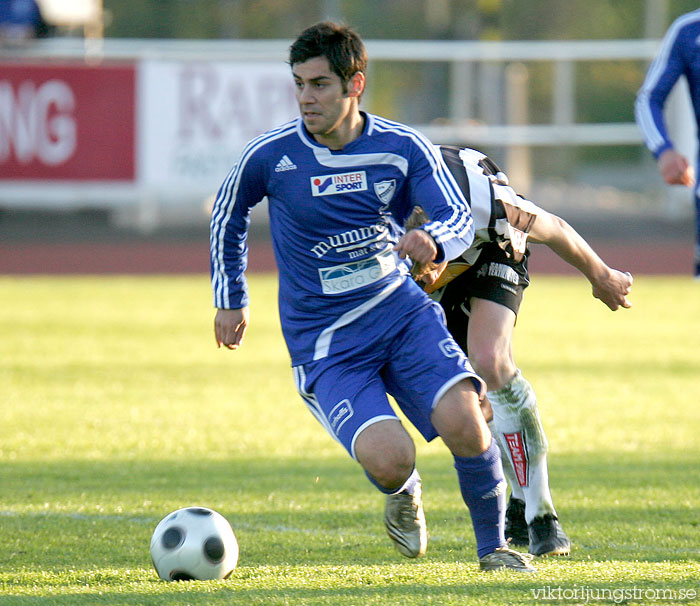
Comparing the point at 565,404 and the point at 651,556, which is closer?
the point at 651,556

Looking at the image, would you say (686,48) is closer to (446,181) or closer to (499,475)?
(446,181)

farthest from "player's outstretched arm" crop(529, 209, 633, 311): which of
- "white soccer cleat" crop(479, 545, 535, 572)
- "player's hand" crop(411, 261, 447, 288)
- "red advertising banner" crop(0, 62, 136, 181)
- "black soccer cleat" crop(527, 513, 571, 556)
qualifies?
"red advertising banner" crop(0, 62, 136, 181)

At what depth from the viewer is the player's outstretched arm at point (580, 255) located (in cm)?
460

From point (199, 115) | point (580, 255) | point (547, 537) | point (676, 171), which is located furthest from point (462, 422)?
point (199, 115)

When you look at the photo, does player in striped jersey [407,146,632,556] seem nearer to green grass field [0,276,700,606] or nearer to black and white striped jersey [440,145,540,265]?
black and white striped jersey [440,145,540,265]

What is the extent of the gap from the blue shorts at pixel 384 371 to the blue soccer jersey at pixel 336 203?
0.05m

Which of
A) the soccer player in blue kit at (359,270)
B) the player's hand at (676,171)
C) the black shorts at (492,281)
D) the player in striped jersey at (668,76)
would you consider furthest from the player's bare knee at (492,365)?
the player in striped jersey at (668,76)

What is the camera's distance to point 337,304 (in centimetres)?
430

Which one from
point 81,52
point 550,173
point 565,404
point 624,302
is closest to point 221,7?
point 550,173

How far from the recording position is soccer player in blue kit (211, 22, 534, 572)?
13.5 ft

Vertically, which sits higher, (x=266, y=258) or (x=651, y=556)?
(x=651, y=556)

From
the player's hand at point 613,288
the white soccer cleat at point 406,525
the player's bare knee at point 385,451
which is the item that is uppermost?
the player's hand at point 613,288

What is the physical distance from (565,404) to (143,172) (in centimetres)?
1085

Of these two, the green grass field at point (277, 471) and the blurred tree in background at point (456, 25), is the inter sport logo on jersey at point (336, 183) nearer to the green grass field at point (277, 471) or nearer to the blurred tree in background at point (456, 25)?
the green grass field at point (277, 471)
